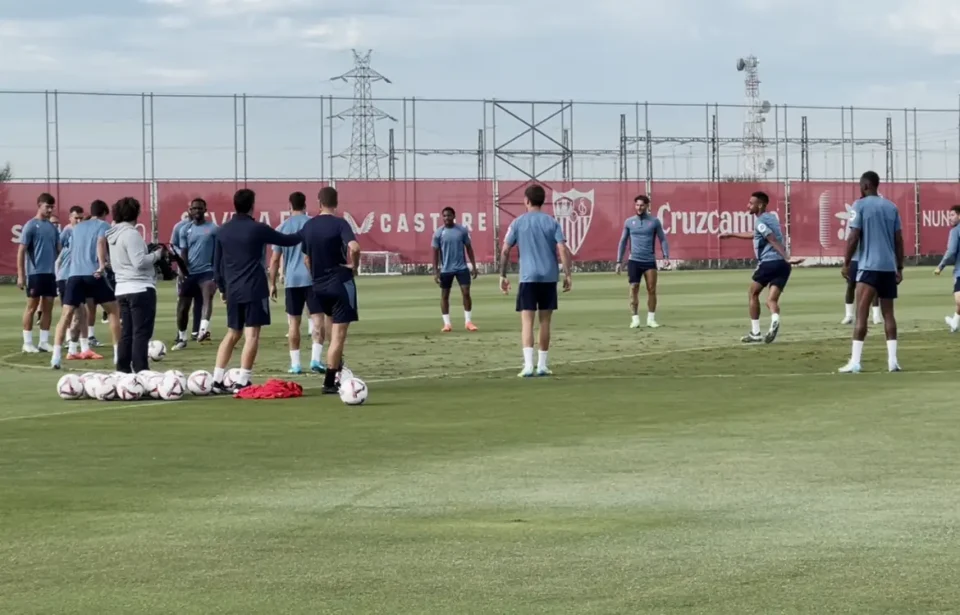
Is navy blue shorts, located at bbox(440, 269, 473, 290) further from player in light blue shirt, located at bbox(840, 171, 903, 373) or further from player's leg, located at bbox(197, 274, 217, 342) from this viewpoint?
player in light blue shirt, located at bbox(840, 171, 903, 373)

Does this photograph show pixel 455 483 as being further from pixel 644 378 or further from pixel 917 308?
pixel 917 308

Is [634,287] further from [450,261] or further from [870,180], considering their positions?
[870,180]

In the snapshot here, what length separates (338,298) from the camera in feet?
55.7

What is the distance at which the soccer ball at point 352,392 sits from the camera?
15391mm

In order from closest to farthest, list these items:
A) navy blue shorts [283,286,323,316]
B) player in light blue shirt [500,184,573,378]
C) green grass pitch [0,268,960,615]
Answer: green grass pitch [0,268,960,615], player in light blue shirt [500,184,573,378], navy blue shorts [283,286,323,316]

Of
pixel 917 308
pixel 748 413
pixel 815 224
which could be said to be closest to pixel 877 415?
pixel 748 413

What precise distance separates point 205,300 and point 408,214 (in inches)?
1411

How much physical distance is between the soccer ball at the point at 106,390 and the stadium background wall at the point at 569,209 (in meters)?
41.5

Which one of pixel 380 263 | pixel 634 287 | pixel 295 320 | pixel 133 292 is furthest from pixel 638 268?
pixel 380 263

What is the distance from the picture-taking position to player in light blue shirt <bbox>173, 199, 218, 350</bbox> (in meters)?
25.2

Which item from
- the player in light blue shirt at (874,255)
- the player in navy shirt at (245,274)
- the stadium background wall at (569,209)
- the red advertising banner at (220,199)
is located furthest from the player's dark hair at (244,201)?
the red advertising banner at (220,199)

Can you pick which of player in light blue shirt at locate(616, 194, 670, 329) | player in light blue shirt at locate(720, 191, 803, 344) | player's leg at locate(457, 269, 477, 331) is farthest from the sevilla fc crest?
player in light blue shirt at locate(720, 191, 803, 344)

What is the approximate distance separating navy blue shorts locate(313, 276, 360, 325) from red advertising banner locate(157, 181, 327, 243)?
41832 millimetres

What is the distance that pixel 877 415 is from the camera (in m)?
14.0
